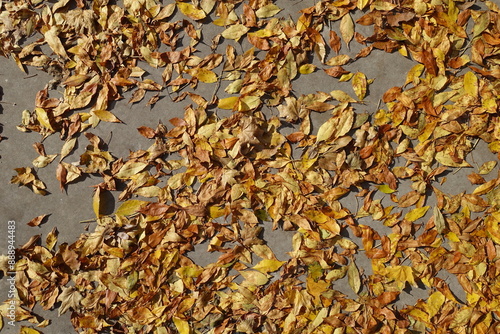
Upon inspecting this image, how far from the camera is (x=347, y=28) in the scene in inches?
94.5

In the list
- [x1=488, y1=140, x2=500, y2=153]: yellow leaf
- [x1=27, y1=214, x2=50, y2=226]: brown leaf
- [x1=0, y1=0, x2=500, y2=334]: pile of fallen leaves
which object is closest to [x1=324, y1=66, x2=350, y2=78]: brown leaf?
[x1=0, y1=0, x2=500, y2=334]: pile of fallen leaves

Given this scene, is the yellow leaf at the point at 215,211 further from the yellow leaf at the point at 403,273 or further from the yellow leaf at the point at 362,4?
the yellow leaf at the point at 362,4

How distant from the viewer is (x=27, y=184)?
7.87 feet

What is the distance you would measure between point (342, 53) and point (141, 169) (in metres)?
1.30

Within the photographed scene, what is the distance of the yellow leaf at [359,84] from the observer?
2.37m

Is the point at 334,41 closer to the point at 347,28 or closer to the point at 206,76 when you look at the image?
the point at 347,28

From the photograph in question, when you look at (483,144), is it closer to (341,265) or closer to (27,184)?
(341,265)

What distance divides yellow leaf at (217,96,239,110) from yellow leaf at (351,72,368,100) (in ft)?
2.17

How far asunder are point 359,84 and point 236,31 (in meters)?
0.75

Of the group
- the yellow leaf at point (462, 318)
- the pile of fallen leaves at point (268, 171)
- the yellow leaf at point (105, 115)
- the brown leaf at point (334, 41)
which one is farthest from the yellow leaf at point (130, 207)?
the yellow leaf at point (462, 318)

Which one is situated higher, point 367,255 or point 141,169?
point 141,169

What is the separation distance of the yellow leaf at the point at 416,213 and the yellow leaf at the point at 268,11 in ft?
4.40

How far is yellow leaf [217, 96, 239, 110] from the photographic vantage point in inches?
93.0

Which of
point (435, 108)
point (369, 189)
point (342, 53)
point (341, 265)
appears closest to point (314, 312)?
point (341, 265)
